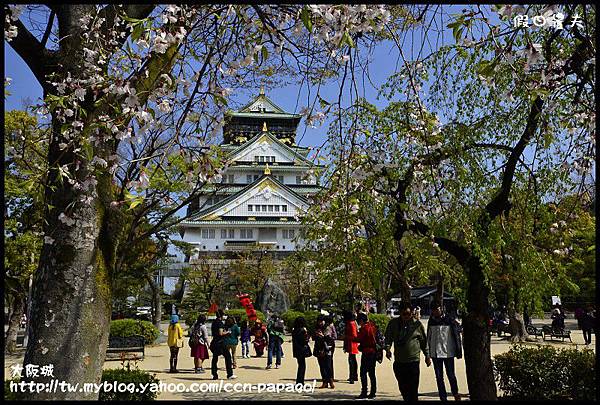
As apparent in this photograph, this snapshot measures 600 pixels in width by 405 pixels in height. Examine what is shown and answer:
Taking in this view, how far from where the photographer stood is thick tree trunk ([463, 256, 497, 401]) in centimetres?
735

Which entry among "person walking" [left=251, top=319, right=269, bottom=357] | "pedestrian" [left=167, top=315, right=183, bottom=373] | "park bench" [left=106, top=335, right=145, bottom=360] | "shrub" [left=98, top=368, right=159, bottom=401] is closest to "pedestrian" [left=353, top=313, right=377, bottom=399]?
"shrub" [left=98, top=368, right=159, bottom=401]


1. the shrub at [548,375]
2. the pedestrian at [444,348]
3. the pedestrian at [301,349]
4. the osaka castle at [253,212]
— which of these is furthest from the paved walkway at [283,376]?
the osaka castle at [253,212]

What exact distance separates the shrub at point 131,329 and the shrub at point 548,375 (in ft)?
49.0

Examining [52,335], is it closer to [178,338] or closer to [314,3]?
[314,3]

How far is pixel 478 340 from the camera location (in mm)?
7434

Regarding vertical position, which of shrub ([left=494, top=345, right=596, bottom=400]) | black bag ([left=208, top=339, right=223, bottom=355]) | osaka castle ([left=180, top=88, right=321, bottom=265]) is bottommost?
shrub ([left=494, top=345, right=596, bottom=400])

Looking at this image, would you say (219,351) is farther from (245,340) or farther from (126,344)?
(126,344)

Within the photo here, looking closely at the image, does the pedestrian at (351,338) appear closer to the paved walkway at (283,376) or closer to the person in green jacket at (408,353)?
the paved walkway at (283,376)

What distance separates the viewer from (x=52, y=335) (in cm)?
380

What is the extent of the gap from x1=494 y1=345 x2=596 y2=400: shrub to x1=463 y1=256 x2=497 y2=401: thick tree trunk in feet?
3.37

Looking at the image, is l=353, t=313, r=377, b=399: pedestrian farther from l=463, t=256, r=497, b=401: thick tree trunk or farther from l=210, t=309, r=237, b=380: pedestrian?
l=210, t=309, r=237, b=380: pedestrian

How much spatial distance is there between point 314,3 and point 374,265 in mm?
6158

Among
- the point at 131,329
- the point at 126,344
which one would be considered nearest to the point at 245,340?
the point at 126,344

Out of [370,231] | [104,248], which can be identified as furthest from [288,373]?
[104,248]
